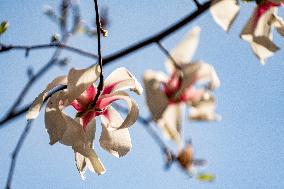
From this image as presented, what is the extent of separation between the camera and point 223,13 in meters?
0.89

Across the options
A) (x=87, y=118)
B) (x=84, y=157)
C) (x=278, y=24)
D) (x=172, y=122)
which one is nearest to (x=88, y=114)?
(x=87, y=118)

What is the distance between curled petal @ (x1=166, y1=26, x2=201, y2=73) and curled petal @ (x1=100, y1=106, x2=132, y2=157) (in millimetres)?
282

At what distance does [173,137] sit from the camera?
35.4 inches

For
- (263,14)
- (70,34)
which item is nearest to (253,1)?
(263,14)

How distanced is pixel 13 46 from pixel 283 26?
2.77ft

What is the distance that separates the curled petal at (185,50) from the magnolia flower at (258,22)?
0.21 feet

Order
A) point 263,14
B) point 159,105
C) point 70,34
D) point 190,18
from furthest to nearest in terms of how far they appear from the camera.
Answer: point 70,34 → point 263,14 → point 190,18 → point 159,105

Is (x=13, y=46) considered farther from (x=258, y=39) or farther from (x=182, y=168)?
(x=258, y=39)

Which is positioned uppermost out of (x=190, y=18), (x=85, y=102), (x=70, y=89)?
(x=190, y=18)

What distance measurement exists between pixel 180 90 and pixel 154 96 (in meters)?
0.06

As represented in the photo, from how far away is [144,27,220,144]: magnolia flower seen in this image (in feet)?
2.56

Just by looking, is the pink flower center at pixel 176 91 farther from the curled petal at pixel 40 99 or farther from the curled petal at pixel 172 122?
the curled petal at pixel 40 99

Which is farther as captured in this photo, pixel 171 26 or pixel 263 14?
pixel 263 14

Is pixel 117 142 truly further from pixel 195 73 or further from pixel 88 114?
pixel 195 73
